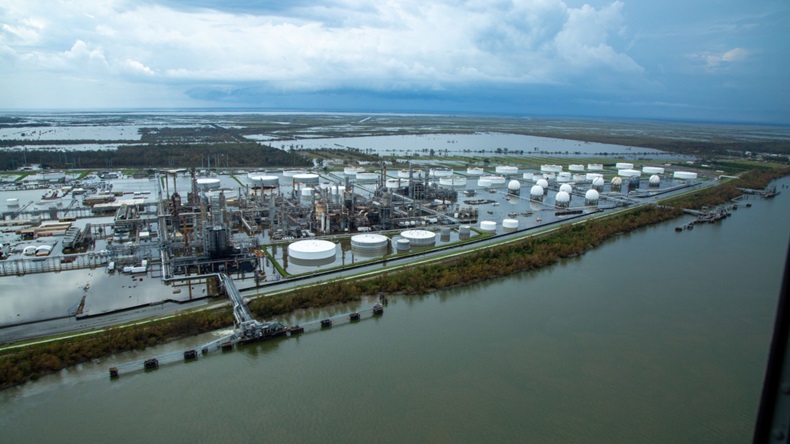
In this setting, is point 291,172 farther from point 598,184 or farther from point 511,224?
point 598,184

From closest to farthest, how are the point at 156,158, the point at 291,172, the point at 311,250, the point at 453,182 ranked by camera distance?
1. the point at 311,250
2. the point at 453,182
3. the point at 291,172
4. the point at 156,158

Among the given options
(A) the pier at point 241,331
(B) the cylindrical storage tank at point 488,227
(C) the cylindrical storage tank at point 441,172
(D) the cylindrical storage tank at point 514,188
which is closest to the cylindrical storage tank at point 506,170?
(C) the cylindrical storage tank at point 441,172

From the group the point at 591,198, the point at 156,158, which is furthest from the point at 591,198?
the point at 156,158

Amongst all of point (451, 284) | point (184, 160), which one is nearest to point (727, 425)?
point (451, 284)

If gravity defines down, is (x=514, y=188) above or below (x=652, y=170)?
below

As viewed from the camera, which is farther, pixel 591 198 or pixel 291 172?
pixel 291 172

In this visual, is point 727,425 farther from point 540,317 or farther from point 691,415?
point 540,317

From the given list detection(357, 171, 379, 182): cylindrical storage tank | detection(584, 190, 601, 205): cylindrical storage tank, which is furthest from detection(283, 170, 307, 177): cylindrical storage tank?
detection(584, 190, 601, 205): cylindrical storage tank
